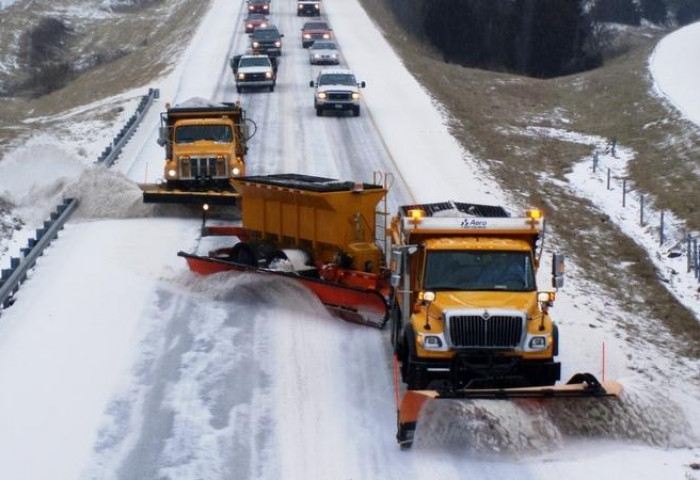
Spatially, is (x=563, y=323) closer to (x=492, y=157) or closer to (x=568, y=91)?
(x=492, y=157)

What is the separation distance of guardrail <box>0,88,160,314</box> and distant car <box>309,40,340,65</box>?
18.9m

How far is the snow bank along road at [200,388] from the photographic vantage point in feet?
42.4

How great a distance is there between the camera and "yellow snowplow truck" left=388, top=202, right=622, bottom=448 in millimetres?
13516

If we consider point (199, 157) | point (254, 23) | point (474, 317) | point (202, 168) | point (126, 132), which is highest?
point (474, 317)

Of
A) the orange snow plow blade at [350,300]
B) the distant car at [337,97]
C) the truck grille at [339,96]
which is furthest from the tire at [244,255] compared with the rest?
the truck grille at [339,96]

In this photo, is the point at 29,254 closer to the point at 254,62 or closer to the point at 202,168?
the point at 202,168

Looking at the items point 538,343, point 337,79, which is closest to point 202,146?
point 538,343

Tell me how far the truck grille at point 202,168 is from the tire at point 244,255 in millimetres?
5991

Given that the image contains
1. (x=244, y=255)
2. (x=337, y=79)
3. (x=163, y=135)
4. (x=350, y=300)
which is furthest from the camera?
(x=337, y=79)

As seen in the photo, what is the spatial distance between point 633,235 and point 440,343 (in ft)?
58.5

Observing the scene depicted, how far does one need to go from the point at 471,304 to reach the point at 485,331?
16.0 inches

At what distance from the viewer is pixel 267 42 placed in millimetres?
57906

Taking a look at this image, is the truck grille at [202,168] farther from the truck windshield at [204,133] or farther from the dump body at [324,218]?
the dump body at [324,218]

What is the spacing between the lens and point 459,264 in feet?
48.1
